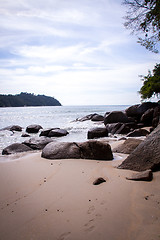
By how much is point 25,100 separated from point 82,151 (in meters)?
157

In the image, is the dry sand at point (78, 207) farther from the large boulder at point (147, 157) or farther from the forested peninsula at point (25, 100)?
the forested peninsula at point (25, 100)

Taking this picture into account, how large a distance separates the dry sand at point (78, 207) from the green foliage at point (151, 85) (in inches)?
543

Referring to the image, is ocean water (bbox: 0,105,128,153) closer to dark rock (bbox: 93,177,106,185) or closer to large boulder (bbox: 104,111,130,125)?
large boulder (bbox: 104,111,130,125)

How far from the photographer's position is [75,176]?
3.30 m

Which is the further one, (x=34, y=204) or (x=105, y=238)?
(x=34, y=204)

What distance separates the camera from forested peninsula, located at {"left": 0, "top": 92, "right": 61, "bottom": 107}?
13360cm

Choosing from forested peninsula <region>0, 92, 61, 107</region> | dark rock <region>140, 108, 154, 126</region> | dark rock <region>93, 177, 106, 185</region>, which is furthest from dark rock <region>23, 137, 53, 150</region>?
forested peninsula <region>0, 92, 61, 107</region>

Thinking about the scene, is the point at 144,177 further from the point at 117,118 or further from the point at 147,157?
the point at 117,118

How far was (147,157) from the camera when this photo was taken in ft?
10.6

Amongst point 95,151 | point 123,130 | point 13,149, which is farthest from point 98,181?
point 123,130

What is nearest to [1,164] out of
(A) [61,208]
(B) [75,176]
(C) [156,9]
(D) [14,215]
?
(B) [75,176]

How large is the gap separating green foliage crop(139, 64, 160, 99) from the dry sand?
45.2 feet

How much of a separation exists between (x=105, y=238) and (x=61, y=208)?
736 mm

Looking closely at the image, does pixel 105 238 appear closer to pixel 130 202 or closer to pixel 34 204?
pixel 130 202
